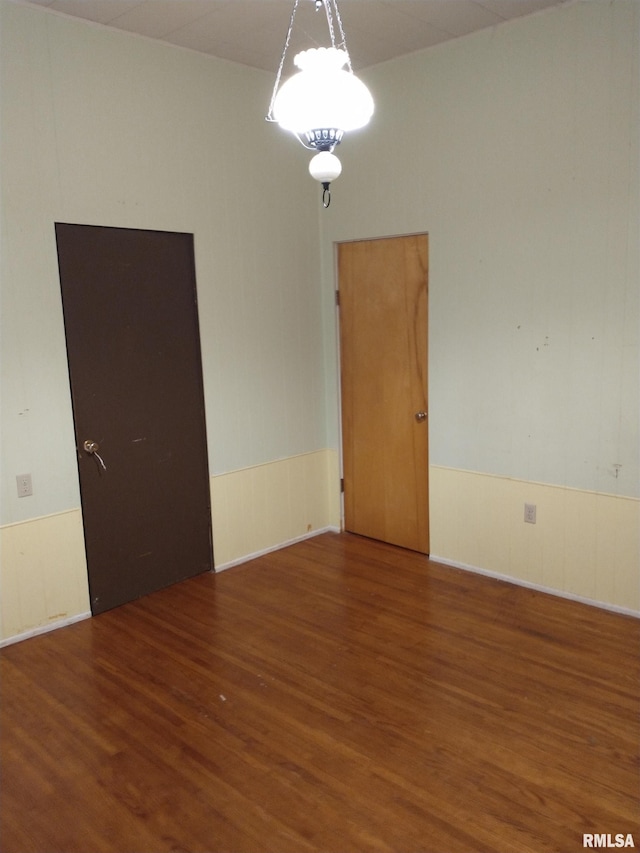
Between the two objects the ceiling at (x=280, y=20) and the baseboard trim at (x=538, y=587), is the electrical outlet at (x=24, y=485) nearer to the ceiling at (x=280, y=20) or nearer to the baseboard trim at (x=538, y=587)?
the ceiling at (x=280, y=20)

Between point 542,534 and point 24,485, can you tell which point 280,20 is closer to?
point 24,485

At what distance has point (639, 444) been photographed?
10.8 feet

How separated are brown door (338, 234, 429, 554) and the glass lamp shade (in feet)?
7.19

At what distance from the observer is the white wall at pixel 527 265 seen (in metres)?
3.25

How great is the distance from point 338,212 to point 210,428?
1.70m

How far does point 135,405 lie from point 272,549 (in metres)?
1.44

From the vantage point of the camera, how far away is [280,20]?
3361mm

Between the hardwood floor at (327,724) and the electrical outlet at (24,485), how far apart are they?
29.5 inches

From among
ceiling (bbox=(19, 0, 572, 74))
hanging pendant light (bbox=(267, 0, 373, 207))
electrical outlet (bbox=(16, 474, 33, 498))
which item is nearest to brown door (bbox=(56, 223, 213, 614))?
electrical outlet (bbox=(16, 474, 33, 498))

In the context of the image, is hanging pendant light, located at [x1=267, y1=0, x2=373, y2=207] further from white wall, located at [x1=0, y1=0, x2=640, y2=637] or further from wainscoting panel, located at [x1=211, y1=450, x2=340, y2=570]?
wainscoting panel, located at [x1=211, y1=450, x2=340, y2=570]

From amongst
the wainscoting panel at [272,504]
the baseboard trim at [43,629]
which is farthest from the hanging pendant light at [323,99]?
the baseboard trim at [43,629]

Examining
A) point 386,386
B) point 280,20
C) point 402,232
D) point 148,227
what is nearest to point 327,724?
point 386,386

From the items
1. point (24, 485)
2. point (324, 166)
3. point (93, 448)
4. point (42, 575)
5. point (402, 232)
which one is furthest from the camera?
point (402, 232)

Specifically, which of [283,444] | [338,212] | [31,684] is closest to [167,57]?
[338,212]
